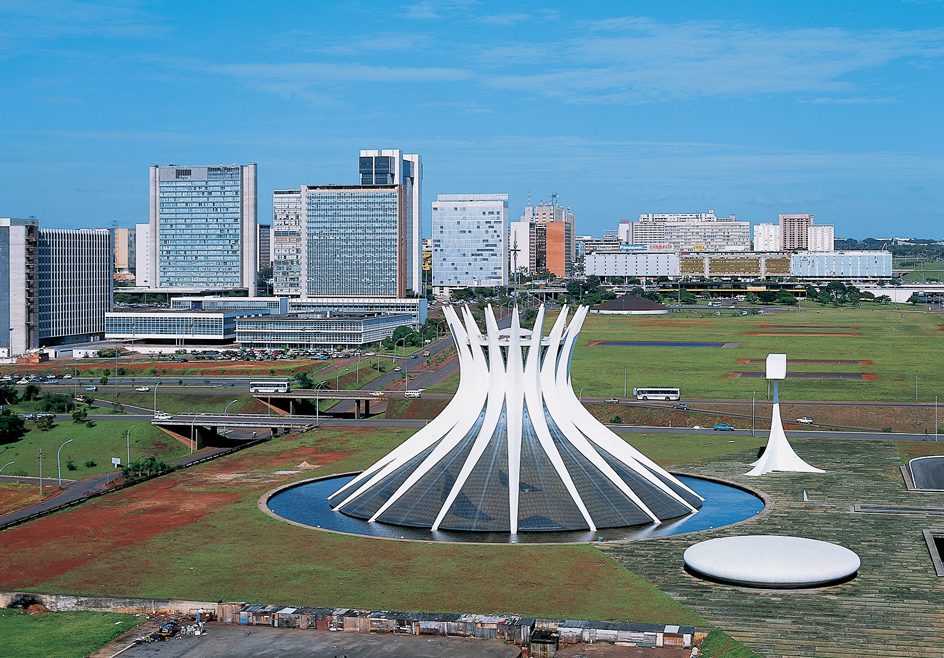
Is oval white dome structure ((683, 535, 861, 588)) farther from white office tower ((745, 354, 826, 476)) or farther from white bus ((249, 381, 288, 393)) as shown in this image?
white bus ((249, 381, 288, 393))

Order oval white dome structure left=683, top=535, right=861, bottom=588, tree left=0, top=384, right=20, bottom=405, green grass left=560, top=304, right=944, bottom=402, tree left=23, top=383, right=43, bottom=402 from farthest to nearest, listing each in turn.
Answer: green grass left=560, top=304, right=944, bottom=402 < tree left=23, top=383, right=43, bottom=402 < tree left=0, top=384, right=20, bottom=405 < oval white dome structure left=683, top=535, right=861, bottom=588

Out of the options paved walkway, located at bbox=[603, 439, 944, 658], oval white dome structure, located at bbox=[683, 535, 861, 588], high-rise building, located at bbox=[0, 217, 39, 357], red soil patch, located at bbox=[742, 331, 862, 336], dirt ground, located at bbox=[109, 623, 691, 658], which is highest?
high-rise building, located at bbox=[0, 217, 39, 357]

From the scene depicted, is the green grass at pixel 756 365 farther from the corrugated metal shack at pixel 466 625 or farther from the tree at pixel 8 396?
the corrugated metal shack at pixel 466 625

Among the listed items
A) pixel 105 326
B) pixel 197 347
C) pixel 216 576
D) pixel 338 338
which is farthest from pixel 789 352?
pixel 216 576

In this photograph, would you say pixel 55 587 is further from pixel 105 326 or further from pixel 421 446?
pixel 105 326

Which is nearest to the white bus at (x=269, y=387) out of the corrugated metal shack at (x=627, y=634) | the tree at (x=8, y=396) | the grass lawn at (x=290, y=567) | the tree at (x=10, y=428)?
the tree at (x=10, y=428)

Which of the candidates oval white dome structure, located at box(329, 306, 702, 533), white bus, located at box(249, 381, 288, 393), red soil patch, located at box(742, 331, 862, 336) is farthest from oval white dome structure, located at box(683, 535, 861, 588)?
red soil patch, located at box(742, 331, 862, 336)
